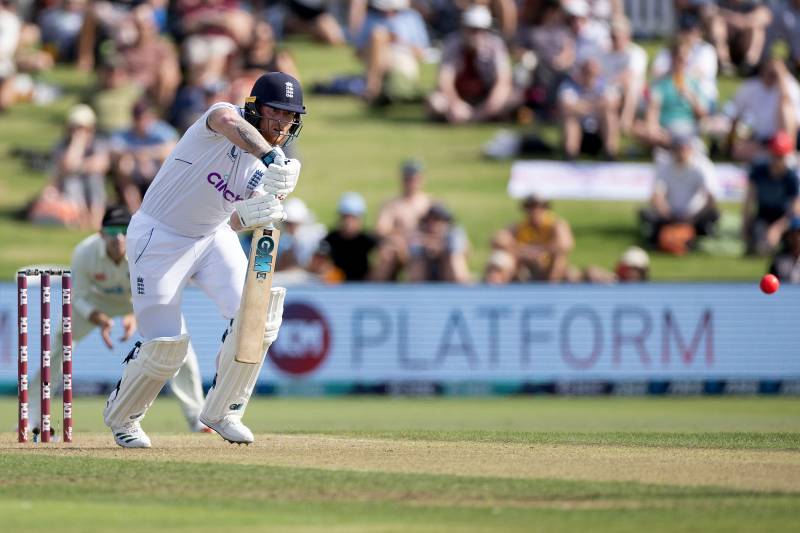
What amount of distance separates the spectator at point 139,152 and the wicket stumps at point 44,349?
27.7 ft

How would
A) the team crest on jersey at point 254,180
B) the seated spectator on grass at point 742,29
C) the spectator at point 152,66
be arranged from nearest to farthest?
the team crest on jersey at point 254,180, the spectator at point 152,66, the seated spectator on grass at point 742,29

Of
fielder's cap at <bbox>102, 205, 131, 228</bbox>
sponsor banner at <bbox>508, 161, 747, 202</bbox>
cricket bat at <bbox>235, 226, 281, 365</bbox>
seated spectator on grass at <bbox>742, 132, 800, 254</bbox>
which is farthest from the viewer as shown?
sponsor banner at <bbox>508, 161, 747, 202</bbox>

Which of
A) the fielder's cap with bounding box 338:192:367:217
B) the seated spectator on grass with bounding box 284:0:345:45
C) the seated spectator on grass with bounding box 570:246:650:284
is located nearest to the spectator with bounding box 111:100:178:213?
the fielder's cap with bounding box 338:192:367:217

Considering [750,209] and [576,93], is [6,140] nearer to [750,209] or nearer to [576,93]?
[576,93]

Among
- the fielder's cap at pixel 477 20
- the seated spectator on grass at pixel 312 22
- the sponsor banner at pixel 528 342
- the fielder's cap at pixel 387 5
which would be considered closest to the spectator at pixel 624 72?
the fielder's cap at pixel 477 20

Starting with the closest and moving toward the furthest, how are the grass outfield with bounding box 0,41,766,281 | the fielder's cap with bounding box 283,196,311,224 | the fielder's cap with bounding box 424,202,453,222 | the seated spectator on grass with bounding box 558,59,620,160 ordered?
the fielder's cap with bounding box 424,202,453,222 < the fielder's cap with bounding box 283,196,311,224 < the grass outfield with bounding box 0,41,766,281 < the seated spectator on grass with bounding box 558,59,620,160

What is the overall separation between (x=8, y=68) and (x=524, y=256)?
8599mm

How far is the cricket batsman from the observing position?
1052cm

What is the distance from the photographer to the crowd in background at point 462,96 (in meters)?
16.2

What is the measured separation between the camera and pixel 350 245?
53.2 feet

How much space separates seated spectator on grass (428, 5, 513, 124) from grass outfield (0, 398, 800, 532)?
9573 millimetres

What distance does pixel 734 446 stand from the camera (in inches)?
338

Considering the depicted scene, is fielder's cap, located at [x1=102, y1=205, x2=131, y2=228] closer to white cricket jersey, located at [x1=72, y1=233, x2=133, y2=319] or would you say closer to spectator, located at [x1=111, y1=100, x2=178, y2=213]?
white cricket jersey, located at [x1=72, y1=233, x2=133, y2=319]

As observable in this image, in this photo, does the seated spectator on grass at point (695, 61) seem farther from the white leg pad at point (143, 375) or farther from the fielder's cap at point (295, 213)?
the white leg pad at point (143, 375)
